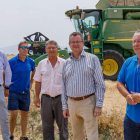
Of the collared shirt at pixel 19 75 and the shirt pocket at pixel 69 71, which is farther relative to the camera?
the collared shirt at pixel 19 75

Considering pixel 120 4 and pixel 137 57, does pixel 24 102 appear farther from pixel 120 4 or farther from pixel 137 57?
pixel 120 4

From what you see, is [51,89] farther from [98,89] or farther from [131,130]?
[131,130]

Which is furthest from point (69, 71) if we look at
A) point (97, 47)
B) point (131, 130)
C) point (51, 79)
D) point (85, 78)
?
point (97, 47)

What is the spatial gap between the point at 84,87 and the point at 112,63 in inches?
267

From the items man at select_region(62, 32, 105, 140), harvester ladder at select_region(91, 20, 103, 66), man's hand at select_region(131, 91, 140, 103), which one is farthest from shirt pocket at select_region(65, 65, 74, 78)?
harvester ladder at select_region(91, 20, 103, 66)

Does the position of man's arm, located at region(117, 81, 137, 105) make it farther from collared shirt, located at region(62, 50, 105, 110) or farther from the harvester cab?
the harvester cab

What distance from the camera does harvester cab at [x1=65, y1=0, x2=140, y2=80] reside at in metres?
8.67

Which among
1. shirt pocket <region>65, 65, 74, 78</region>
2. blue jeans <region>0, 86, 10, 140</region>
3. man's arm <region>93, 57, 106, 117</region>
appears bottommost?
blue jeans <region>0, 86, 10, 140</region>

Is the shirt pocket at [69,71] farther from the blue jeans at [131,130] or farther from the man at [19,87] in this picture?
the man at [19,87]

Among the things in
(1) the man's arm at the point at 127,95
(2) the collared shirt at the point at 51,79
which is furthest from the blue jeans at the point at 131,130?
(2) the collared shirt at the point at 51,79

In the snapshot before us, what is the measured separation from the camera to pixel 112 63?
8.88 meters

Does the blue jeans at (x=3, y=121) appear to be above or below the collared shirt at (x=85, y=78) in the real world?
below

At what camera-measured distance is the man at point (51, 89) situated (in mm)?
2867

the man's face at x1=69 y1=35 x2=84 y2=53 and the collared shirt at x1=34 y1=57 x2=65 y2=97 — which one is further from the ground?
the man's face at x1=69 y1=35 x2=84 y2=53
